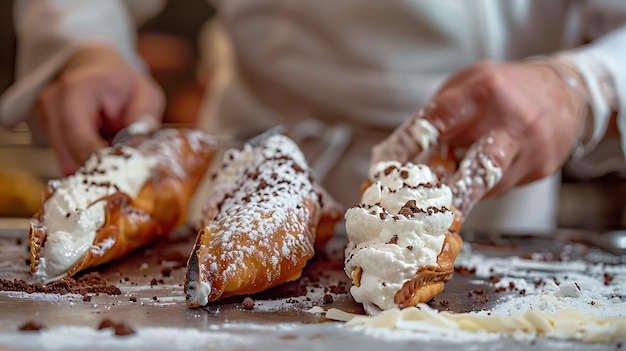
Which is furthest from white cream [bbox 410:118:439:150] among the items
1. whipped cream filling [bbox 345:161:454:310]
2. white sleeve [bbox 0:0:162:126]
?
white sleeve [bbox 0:0:162:126]

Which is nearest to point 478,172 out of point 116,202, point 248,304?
point 248,304

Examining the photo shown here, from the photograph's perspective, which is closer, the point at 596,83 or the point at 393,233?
the point at 393,233

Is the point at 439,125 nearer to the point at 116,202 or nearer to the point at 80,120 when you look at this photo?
the point at 116,202

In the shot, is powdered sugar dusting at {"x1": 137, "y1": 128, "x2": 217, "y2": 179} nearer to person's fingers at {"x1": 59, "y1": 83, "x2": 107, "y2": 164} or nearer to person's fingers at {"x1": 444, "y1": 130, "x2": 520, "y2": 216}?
person's fingers at {"x1": 59, "y1": 83, "x2": 107, "y2": 164}

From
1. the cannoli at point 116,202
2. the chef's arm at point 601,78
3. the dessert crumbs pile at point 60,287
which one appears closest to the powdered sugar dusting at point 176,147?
the cannoli at point 116,202

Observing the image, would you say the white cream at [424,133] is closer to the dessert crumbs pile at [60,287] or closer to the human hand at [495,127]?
the human hand at [495,127]

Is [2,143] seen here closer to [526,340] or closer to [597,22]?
[597,22]
